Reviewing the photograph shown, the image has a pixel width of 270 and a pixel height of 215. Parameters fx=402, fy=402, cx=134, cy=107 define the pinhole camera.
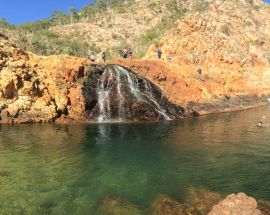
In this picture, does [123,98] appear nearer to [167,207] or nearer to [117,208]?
[117,208]

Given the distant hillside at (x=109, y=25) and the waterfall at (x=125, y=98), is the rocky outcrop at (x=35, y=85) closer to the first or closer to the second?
the waterfall at (x=125, y=98)

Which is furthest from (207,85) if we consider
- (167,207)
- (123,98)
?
(167,207)

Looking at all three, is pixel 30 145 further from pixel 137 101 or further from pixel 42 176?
pixel 137 101

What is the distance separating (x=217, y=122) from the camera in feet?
144

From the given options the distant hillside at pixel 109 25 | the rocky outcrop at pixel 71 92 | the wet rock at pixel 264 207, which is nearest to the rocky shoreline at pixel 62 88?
the rocky outcrop at pixel 71 92

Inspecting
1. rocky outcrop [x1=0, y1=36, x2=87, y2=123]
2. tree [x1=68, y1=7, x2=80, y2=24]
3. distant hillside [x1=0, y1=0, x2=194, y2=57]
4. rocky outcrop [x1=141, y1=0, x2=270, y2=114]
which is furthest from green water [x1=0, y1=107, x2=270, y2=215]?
tree [x1=68, y1=7, x2=80, y2=24]

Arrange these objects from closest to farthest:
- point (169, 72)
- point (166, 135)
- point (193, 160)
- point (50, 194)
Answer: point (50, 194)
point (193, 160)
point (166, 135)
point (169, 72)

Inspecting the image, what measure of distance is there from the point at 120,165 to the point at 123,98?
947 inches

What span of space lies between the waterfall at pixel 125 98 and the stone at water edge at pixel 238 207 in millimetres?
31714

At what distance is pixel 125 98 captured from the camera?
46.2 metres

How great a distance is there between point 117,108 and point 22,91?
1055 cm

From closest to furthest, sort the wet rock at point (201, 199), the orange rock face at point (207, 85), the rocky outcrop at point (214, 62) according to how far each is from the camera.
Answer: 1. the wet rock at point (201, 199)
2. the orange rock face at point (207, 85)
3. the rocky outcrop at point (214, 62)

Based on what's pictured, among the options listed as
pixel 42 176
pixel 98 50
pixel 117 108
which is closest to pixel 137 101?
pixel 117 108

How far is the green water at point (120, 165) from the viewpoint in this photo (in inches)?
674
